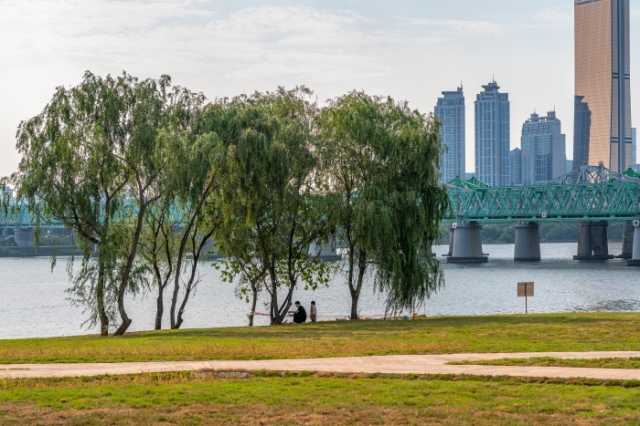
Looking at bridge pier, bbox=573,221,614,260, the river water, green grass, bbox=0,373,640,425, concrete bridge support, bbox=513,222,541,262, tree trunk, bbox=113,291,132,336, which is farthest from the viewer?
bridge pier, bbox=573,221,614,260

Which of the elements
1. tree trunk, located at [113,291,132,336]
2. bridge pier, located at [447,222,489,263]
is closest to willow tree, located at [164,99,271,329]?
tree trunk, located at [113,291,132,336]

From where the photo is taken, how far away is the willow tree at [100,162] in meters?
36.8

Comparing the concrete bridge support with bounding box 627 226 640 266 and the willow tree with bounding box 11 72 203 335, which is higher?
the willow tree with bounding box 11 72 203 335

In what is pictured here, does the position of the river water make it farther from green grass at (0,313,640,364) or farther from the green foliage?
green grass at (0,313,640,364)

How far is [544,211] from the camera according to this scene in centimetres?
15800

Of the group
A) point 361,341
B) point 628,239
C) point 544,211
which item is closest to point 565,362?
point 361,341

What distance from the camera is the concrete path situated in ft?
63.0

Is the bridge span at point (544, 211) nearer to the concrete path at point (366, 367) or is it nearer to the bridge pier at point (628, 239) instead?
the bridge pier at point (628, 239)

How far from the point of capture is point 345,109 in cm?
4362

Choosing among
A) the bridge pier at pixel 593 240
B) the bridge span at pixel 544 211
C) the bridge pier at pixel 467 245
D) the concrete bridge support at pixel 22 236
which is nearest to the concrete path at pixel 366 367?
the bridge span at pixel 544 211

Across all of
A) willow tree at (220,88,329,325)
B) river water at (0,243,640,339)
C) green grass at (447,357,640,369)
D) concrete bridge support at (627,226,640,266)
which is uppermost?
willow tree at (220,88,329,325)

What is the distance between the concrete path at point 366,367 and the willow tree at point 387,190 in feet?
59.7

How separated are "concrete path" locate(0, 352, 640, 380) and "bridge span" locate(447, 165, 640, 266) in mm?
125619

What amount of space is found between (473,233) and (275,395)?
144 meters
